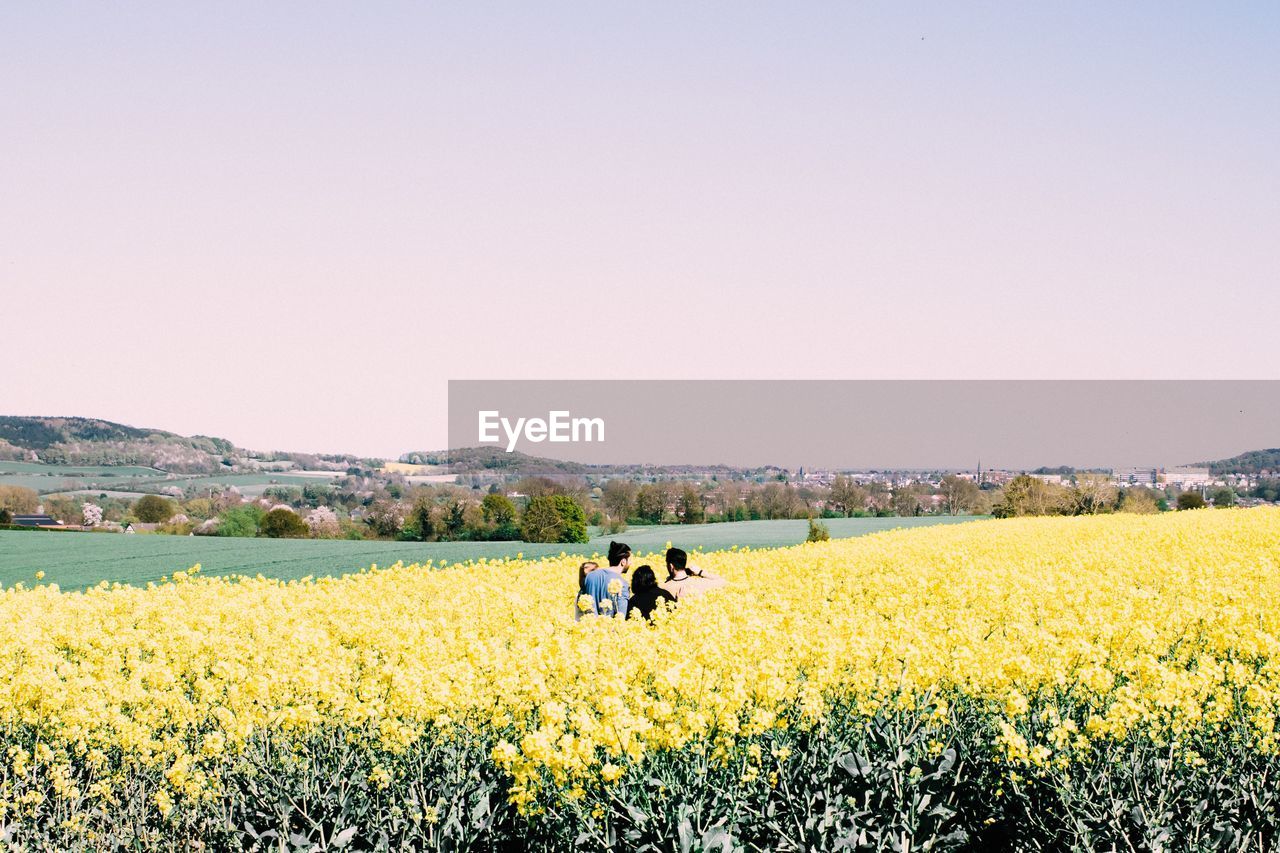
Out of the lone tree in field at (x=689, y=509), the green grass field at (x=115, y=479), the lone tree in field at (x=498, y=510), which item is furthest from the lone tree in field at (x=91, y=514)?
the lone tree in field at (x=689, y=509)

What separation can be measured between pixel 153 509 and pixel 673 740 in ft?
176

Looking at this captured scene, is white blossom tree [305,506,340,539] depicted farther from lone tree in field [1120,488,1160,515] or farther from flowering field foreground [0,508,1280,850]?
lone tree in field [1120,488,1160,515]

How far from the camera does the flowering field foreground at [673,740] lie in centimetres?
520

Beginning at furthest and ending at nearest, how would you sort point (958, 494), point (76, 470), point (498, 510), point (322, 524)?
point (958, 494)
point (76, 470)
point (322, 524)
point (498, 510)

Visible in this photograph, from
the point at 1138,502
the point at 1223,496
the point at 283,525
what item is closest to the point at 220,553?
the point at 283,525

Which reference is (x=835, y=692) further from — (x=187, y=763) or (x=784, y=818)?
(x=187, y=763)

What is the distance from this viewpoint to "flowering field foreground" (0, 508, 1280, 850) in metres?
5.20

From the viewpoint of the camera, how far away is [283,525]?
44469 millimetres

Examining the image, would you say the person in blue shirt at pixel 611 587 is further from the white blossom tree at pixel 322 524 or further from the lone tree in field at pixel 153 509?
the lone tree in field at pixel 153 509

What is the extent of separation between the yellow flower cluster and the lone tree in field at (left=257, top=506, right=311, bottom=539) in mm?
33211

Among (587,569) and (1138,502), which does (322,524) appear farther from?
(1138,502)

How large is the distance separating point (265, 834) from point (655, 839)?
2.26 metres

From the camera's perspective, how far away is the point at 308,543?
37.5 meters

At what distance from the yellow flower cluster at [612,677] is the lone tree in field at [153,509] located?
140ft
